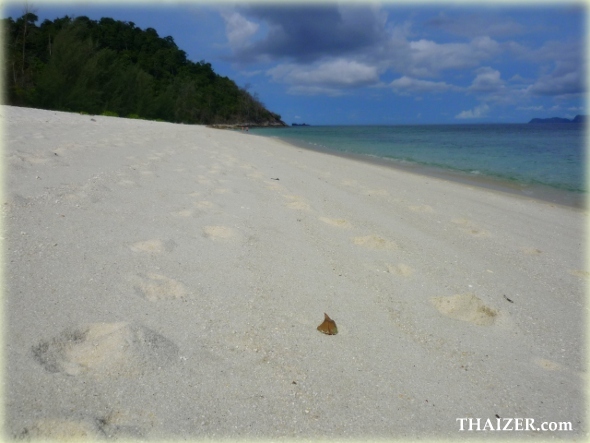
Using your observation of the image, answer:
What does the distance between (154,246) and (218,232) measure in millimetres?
549

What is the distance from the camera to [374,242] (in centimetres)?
335

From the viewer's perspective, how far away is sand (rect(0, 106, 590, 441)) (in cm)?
148

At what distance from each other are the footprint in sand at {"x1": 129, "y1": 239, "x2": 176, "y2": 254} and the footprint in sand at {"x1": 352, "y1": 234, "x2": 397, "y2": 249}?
1.38 metres

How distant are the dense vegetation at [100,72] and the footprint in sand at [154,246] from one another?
20368 mm

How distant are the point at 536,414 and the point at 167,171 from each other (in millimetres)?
4426

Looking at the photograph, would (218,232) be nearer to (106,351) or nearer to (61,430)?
(106,351)

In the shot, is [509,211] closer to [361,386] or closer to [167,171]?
[167,171]

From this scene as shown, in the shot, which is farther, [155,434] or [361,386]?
[361,386]

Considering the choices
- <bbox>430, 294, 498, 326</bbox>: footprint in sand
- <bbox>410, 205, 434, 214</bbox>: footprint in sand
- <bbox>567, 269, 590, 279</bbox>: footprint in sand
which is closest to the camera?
<bbox>430, 294, 498, 326</bbox>: footprint in sand

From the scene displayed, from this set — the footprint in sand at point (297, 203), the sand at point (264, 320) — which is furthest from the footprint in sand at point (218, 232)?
the footprint in sand at point (297, 203)

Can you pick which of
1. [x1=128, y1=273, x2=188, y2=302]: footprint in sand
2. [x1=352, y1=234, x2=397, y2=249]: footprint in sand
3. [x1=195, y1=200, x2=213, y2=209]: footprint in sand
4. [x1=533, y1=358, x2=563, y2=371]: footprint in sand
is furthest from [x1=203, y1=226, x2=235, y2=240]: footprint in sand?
[x1=533, y1=358, x2=563, y2=371]: footprint in sand

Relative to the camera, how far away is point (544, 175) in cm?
1087

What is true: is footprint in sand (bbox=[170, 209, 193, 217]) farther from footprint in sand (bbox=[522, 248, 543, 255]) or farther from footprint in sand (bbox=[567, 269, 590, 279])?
footprint in sand (bbox=[567, 269, 590, 279])

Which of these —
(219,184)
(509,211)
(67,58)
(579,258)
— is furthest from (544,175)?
(67,58)
